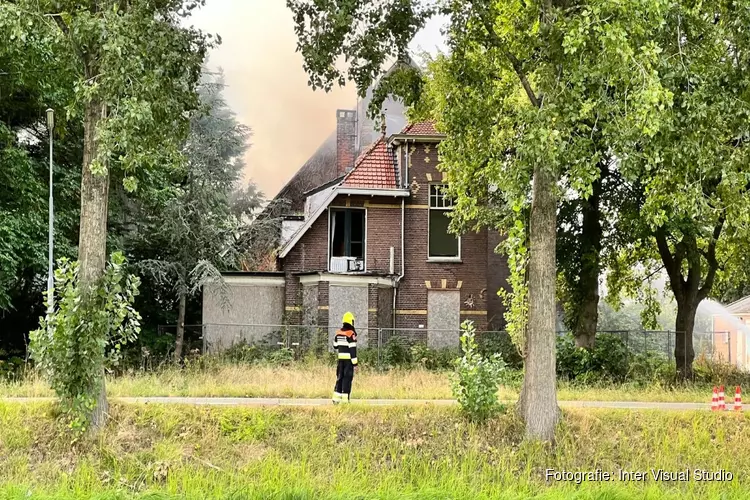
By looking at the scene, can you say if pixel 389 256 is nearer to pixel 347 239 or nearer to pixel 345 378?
pixel 347 239

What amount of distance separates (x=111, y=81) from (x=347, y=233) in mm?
17562

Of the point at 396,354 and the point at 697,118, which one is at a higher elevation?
the point at 697,118

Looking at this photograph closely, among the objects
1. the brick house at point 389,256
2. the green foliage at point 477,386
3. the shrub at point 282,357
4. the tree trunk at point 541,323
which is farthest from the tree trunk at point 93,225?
the brick house at point 389,256

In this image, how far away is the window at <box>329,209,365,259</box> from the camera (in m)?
28.2

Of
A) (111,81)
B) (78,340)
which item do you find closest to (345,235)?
(78,340)

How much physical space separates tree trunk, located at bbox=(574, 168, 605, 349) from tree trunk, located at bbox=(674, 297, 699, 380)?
2.63 meters

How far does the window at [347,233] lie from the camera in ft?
92.6

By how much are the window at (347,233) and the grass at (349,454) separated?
1536cm

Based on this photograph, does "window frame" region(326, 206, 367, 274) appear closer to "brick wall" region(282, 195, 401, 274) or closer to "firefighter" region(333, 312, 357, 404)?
"brick wall" region(282, 195, 401, 274)

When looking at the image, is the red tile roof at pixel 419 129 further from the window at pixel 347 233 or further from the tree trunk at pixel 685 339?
the tree trunk at pixel 685 339

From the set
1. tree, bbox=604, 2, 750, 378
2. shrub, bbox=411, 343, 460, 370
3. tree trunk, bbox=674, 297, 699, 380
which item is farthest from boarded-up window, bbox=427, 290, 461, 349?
tree, bbox=604, 2, 750, 378

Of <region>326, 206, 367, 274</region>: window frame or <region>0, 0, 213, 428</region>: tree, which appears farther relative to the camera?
<region>326, 206, 367, 274</region>: window frame

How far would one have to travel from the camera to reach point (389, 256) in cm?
2831

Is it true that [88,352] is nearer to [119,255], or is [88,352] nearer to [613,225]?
[119,255]
